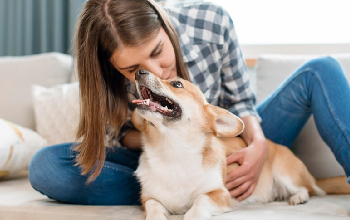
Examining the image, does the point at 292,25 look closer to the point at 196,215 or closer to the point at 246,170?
the point at 246,170

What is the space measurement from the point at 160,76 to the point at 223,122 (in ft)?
0.96

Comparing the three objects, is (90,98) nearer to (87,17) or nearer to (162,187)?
(87,17)

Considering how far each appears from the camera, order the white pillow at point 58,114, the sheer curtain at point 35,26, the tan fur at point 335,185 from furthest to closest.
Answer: the sheer curtain at point 35,26, the white pillow at point 58,114, the tan fur at point 335,185

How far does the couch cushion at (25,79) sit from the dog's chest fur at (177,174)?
1.32m

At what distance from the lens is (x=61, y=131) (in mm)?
2279

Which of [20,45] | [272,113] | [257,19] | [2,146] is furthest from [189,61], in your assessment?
[20,45]

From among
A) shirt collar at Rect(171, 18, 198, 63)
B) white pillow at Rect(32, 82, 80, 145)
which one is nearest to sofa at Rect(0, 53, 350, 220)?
white pillow at Rect(32, 82, 80, 145)

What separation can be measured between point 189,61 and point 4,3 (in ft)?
6.78

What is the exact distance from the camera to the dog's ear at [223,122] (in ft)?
4.82

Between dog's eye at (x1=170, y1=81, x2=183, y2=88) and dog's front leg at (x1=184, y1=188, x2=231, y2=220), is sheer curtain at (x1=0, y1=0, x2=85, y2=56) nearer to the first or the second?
dog's eye at (x1=170, y1=81, x2=183, y2=88)

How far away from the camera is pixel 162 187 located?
140 cm

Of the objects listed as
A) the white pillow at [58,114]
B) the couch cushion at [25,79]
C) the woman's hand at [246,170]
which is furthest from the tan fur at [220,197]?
the couch cushion at [25,79]

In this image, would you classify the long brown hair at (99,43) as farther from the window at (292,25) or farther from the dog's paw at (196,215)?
the window at (292,25)

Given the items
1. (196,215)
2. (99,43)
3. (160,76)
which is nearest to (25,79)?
(99,43)
